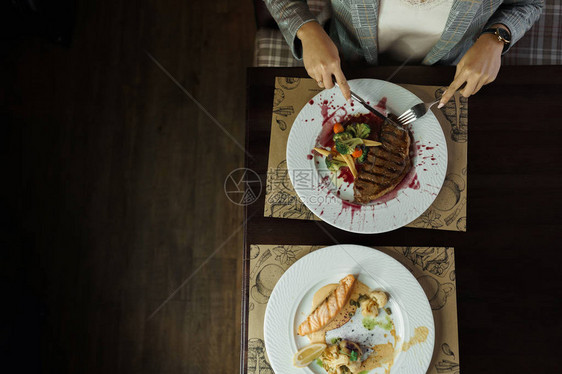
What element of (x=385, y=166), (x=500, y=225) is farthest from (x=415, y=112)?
(x=500, y=225)

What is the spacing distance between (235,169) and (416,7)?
1268 mm

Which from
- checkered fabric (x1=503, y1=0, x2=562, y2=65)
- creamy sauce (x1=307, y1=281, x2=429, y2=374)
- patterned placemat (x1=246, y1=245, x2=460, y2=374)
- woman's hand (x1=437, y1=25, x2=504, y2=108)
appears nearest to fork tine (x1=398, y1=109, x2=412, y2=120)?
woman's hand (x1=437, y1=25, x2=504, y2=108)

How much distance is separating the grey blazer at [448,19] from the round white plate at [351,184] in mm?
166

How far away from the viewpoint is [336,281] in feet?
3.48

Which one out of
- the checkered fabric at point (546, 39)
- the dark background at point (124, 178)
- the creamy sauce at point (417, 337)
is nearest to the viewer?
the creamy sauce at point (417, 337)

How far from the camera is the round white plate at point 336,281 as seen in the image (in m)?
1.02

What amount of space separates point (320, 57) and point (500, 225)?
2.34 feet

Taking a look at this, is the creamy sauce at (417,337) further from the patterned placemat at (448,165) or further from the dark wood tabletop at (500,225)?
the patterned placemat at (448,165)

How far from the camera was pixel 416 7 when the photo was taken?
1070 millimetres

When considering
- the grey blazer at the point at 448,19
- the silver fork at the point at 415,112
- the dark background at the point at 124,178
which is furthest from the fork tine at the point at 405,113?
the dark background at the point at 124,178

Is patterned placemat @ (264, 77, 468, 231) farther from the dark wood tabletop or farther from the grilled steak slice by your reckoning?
the grilled steak slice

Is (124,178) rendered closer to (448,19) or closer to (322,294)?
(322,294)

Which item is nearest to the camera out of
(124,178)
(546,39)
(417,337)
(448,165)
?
(417,337)

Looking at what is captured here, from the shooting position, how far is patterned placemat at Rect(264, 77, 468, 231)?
3.64ft
